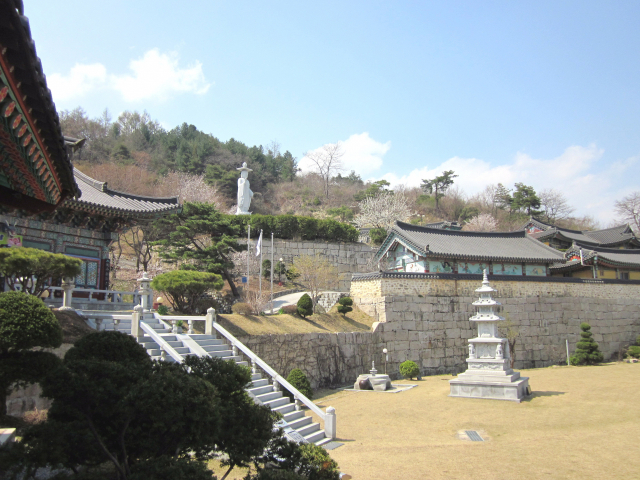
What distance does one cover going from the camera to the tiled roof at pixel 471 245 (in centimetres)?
2741

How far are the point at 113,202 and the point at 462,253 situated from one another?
1941 cm

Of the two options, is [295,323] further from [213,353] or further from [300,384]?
[213,353]

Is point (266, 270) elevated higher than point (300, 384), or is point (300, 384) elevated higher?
point (266, 270)

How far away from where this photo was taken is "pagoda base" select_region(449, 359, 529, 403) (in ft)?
54.3

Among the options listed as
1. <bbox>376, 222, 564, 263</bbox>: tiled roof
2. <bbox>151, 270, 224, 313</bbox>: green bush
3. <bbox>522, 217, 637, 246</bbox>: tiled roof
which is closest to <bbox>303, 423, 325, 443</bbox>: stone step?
<bbox>151, 270, 224, 313</bbox>: green bush

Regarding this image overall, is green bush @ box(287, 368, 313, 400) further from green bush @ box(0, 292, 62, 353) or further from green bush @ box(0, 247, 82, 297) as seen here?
green bush @ box(0, 292, 62, 353)

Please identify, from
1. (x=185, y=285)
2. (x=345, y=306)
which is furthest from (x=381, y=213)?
(x=185, y=285)

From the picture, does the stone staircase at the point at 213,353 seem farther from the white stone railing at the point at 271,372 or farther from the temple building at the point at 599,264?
the temple building at the point at 599,264

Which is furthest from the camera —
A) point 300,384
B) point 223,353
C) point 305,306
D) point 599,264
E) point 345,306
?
point 599,264

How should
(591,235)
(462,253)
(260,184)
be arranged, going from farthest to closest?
1. (260,184)
2. (591,235)
3. (462,253)

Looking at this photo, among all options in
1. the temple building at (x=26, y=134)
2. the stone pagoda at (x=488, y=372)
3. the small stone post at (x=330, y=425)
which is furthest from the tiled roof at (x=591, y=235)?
the temple building at (x=26, y=134)

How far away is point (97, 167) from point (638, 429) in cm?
4330

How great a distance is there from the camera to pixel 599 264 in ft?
104

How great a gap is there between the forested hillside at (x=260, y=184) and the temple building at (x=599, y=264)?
678 inches
